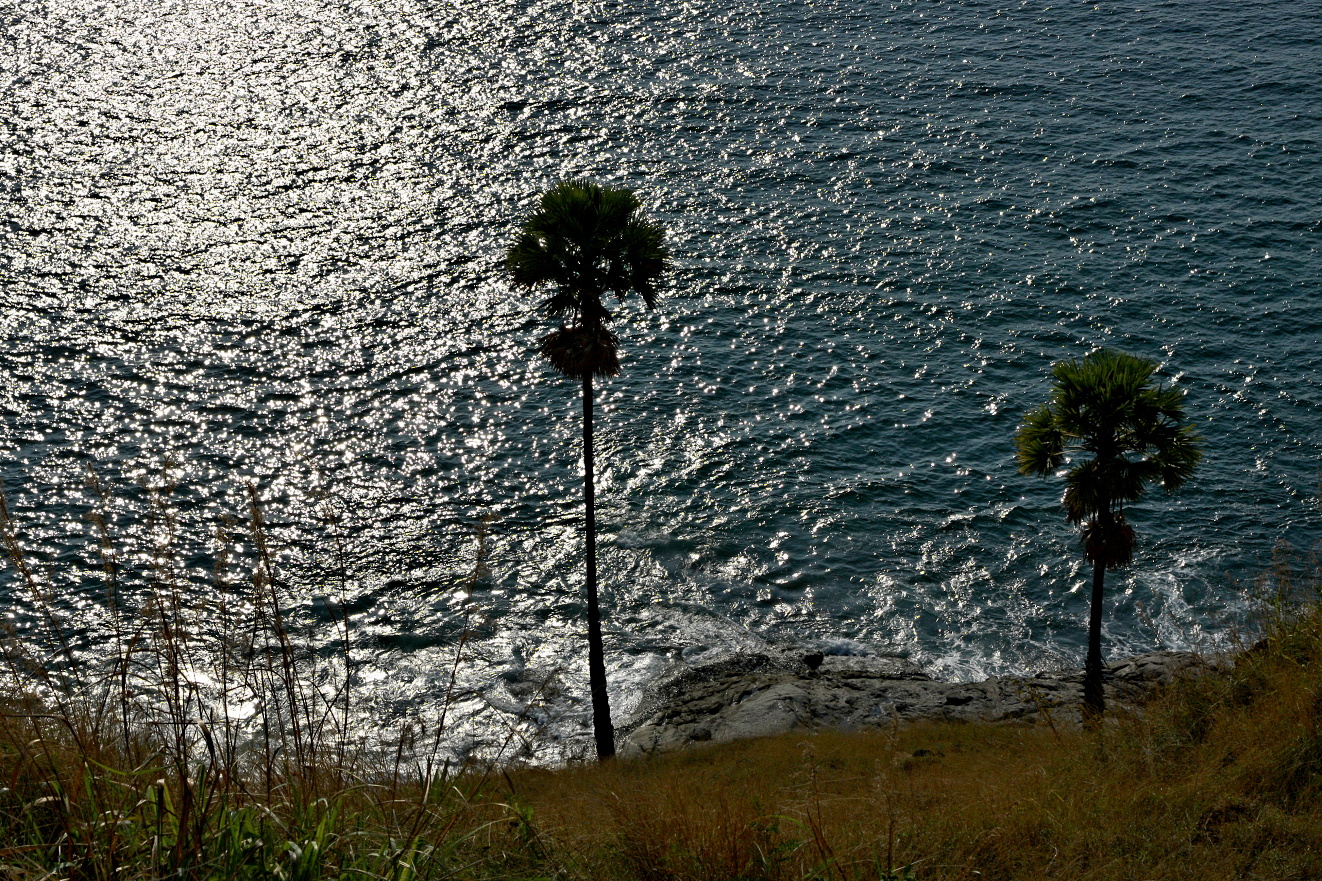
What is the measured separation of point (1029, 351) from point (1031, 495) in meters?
10.8

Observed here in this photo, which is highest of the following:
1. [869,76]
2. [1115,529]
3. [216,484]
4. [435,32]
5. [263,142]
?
[435,32]

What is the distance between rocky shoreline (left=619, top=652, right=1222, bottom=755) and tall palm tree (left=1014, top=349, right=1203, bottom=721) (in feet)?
21.3

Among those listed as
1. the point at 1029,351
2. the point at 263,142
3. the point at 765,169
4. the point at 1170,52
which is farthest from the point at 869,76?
the point at 263,142

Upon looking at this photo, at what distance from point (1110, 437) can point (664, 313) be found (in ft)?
114

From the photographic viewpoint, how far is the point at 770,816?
12828 mm

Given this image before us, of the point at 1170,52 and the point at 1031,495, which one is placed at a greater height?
the point at 1170,52

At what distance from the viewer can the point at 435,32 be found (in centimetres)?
8825

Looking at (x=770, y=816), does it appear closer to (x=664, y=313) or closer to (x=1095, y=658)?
(x=1095, y=658)

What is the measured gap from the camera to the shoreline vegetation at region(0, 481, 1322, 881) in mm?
9273

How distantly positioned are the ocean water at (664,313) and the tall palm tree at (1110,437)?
12450mm

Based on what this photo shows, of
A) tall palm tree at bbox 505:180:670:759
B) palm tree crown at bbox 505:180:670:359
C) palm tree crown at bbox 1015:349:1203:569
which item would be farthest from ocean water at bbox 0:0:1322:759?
palm tree crown at bbox 1015:349:1203:569

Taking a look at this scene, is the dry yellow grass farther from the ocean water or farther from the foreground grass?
the ocean water

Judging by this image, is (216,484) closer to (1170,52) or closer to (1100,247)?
(1100,247)

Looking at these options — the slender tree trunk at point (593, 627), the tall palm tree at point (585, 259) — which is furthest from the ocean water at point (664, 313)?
the tall palm tree at point (585, 259)
